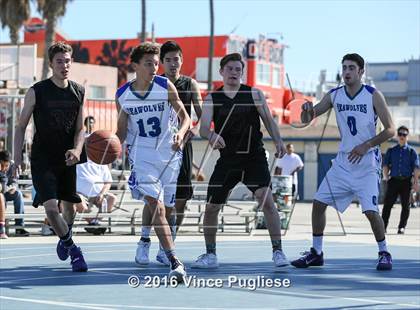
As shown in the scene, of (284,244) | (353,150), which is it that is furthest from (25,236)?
(353,150)

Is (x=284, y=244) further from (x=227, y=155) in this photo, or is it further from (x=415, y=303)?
(x=415, y=303)

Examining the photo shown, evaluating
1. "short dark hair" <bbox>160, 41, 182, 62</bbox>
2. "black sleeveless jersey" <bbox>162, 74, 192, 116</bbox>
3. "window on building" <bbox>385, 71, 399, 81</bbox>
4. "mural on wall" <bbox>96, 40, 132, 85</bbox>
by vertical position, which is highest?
"window on building" <bbox>385, 71, 399, 81</bbox>

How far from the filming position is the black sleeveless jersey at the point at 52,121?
1052cm

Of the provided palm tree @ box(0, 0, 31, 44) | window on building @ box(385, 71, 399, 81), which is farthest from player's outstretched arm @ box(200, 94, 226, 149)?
window on building @ box(385, 71, 399, 81)

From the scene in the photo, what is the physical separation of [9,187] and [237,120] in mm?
7941

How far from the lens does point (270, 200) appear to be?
10.8 m

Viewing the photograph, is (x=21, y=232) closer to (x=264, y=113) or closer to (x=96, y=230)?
(x=96, y=230)

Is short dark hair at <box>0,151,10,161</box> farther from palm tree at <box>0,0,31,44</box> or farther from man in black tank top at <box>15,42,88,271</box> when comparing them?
palm tree at <box>0,0,31,44</box>

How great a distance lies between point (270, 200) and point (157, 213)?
1.69 meters

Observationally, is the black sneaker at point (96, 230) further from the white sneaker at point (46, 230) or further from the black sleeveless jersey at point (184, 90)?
the black sleeveless jersey at point (184, 90)

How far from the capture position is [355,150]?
10.8 m

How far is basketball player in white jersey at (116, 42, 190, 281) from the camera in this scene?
9.95m

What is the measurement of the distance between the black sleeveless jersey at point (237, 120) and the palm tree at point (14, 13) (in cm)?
4766

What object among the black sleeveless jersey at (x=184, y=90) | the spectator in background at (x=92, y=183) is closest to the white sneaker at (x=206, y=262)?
the black sleeveless jersey at (x=184, y=90)
